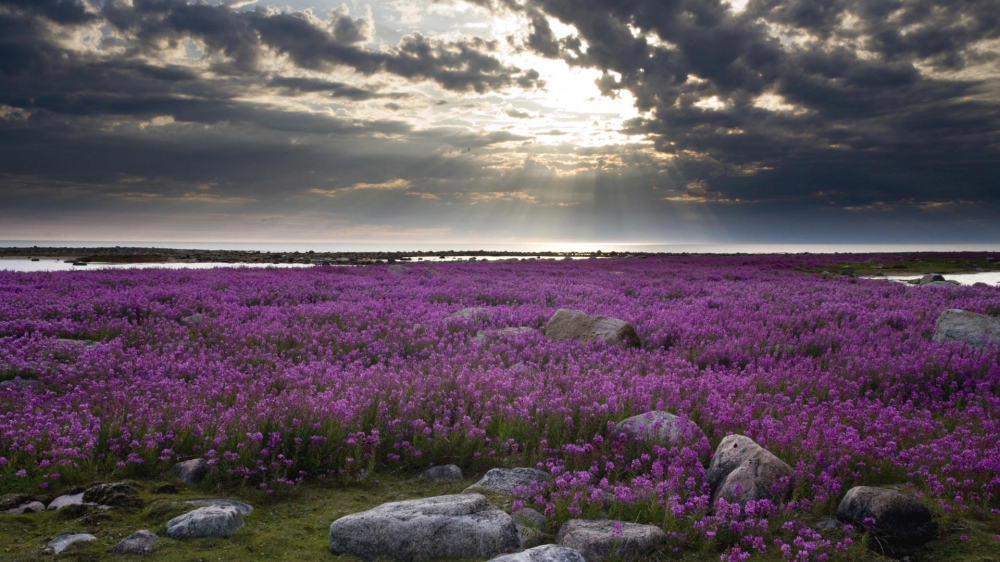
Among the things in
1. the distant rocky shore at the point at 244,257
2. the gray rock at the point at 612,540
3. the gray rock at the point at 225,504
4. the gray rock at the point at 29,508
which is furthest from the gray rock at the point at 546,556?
the distant rocky shore at the point at 244,257

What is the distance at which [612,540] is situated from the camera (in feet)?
14.2

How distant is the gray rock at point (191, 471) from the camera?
563cm

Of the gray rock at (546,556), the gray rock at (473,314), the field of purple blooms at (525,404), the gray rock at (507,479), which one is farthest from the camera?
the gray rock at (473,314)

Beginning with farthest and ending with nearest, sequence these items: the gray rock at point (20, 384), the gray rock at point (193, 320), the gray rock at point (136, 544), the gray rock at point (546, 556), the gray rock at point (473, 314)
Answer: the gray rock at point (473, 314) → the gray rock at point (193, 320) → the gray rock at point (20, 384) → the gray rock at point (136, 544) → the gray rock at point (546, 556)

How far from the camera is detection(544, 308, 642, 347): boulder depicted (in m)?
11.5

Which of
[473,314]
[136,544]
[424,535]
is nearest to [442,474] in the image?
[424,535]

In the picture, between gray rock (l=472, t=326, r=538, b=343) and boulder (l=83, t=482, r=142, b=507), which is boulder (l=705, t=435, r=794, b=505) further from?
gray rock (l=472, t=326, r=538, b=343)

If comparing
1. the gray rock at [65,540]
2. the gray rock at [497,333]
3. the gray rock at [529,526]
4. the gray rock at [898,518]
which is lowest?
the gray rock at [529,526]

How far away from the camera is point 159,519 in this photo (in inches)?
185

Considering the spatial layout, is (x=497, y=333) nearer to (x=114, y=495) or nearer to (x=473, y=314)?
(x=473, y=314)

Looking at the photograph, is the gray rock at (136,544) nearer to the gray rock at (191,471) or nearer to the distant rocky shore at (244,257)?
the gray rock at (191,471)

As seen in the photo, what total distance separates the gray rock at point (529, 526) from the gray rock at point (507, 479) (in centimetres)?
46

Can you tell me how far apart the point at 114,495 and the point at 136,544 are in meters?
1.13

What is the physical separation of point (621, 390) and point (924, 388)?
5.52m
